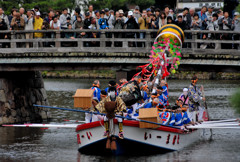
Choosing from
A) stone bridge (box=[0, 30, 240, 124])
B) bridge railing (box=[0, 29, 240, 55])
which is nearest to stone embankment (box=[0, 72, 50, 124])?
stone bridge (box=[0, 30, 240, 124])

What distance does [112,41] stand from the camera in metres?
23.0

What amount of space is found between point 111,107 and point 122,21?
26.2ft

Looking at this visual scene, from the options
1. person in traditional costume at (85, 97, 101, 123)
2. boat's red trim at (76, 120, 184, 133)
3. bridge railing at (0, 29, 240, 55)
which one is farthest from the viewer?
bridge railing at (0, 29, 240, 55)

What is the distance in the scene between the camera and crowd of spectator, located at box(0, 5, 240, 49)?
22.8 m

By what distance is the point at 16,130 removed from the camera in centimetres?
2422

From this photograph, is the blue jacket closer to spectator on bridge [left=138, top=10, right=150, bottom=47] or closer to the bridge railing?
the bridge railing

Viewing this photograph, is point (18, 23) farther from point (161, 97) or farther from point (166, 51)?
point (161, 97)

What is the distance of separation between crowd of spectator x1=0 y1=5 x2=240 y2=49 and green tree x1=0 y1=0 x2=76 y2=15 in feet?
135

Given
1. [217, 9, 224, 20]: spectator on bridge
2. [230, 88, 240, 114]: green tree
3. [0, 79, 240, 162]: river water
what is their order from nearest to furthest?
[230, 88, 240, 114]: green tree < [0, 79, 240, 162]: river water < [217, 9, 224, 20]: spectator on bridge

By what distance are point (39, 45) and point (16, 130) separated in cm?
362

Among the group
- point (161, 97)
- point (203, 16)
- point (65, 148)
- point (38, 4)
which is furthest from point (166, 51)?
point (38, 4)

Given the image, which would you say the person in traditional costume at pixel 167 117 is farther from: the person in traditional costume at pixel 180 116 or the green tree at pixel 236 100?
the green tree at pixel 236 100

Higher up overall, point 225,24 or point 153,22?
A: point 153,22

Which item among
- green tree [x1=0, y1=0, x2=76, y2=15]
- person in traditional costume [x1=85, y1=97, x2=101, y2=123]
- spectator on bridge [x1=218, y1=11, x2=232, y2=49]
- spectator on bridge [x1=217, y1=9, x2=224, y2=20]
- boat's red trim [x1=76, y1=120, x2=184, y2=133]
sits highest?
green tree [x1=0, y1=0, x2=76, y2=15]
